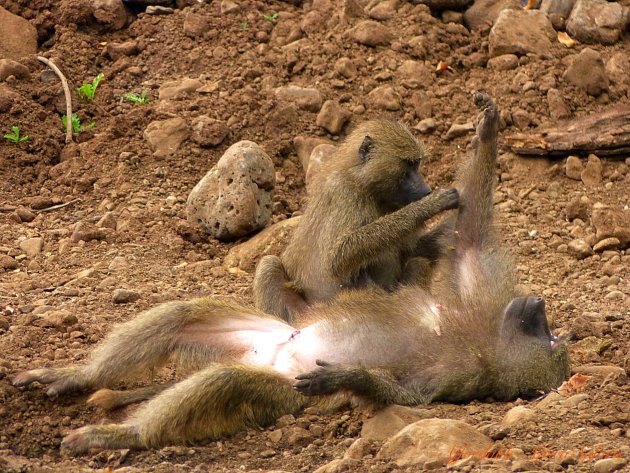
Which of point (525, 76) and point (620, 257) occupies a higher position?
point (525, 76)

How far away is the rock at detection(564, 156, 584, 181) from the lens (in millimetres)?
7825

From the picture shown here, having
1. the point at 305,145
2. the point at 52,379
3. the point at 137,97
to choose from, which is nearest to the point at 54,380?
the point at 52,379

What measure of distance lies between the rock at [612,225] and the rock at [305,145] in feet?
7.74

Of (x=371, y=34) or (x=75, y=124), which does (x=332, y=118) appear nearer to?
(x=371, y=34)

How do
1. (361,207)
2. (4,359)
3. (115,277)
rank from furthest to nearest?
(115,277) < (361,207) < (4,359)

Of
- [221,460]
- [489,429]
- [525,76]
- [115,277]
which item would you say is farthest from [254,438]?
[525,76]

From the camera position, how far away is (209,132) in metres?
8.20

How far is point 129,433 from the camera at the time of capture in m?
4.62

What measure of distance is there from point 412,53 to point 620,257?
9.75 ft

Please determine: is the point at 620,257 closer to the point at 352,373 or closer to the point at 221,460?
the point at 352,373

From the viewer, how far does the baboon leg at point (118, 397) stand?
16.7 feet

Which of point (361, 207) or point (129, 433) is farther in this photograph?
point (361, 207)

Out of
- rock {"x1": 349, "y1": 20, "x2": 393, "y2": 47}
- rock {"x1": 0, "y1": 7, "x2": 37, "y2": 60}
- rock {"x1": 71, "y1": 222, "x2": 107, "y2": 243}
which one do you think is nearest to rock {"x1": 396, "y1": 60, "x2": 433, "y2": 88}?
rock {"x1": 349, "y1": 20, "x2": 393, "y2": 47}

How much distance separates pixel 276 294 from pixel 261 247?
1.27m
